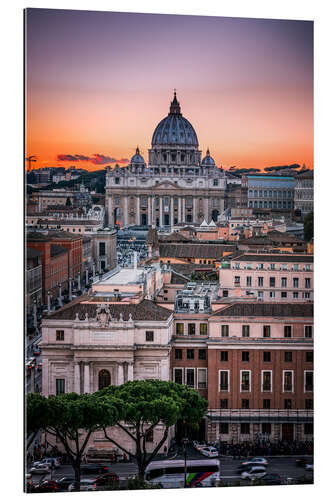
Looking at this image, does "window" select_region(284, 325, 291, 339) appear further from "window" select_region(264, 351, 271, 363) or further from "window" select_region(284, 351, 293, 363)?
"window" select_region(264, 351, 271, 363)

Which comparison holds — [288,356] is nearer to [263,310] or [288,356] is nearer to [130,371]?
[263,310]

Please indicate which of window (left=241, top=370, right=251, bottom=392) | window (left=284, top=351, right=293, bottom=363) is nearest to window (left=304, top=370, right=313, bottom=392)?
window (left=284, top=351, right=293, bottom=363)

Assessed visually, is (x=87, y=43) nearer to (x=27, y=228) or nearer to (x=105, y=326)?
(x=27, y=228)

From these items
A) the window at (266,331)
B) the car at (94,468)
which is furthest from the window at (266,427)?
the car at (94,468)

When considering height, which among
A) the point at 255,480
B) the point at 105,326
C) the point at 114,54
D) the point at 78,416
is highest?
the point at 114,54

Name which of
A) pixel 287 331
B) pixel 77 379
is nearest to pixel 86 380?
pixel 77 379
